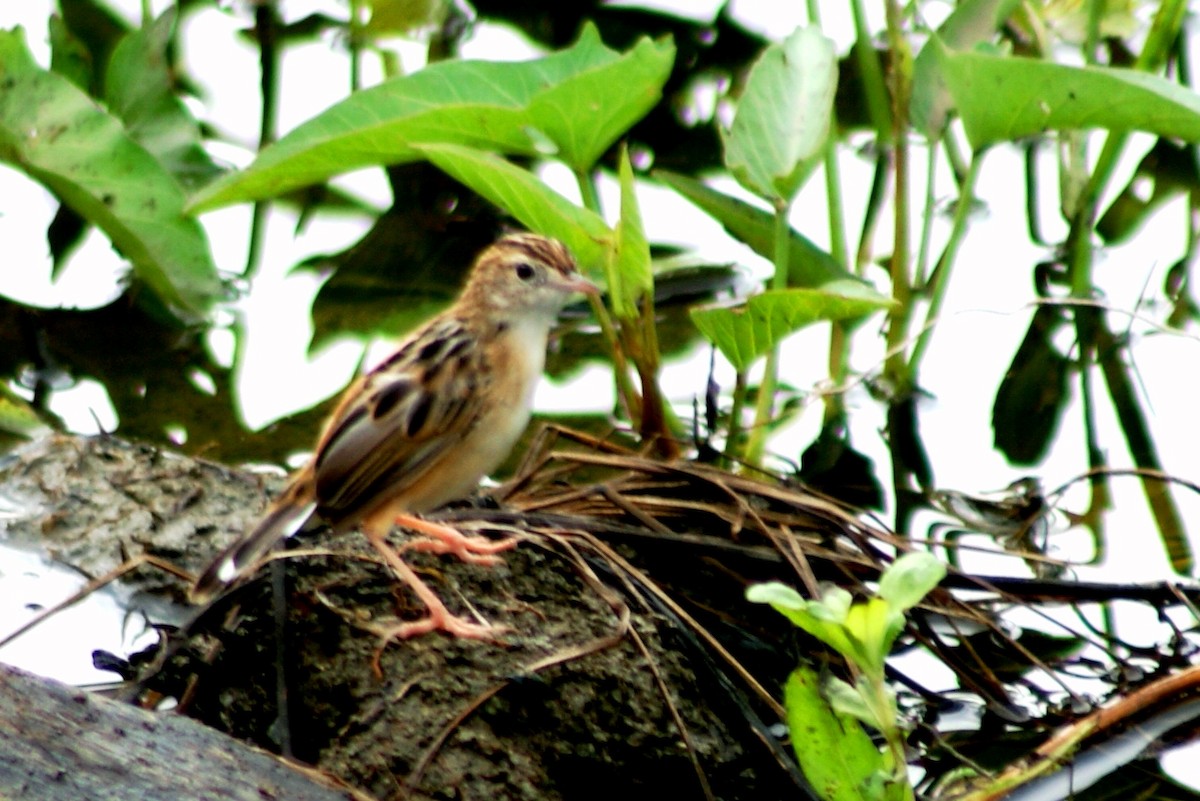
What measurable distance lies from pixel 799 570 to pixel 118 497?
2.05 metres

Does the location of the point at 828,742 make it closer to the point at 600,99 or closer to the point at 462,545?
the point at 462,545

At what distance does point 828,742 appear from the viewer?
10.6ft

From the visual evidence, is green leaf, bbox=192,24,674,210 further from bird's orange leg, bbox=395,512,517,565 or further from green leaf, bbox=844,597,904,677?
green leaf, bbox=844,597,904,677

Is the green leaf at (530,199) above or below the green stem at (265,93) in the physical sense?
below

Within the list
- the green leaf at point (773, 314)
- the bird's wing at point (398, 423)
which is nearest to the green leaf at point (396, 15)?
the bird's wing at point (398, 423)

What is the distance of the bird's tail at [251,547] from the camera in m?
3.87

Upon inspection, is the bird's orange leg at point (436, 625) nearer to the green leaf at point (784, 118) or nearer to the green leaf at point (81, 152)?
the green leaf at point (784, 118)

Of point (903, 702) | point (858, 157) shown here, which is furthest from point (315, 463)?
point (858, 157)

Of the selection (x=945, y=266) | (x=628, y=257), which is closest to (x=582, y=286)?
(x=628, y=257)

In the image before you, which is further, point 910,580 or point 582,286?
point 582,286

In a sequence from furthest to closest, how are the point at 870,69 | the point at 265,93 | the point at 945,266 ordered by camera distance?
the point at 265,93
the point at 870,69
the point at 945,266

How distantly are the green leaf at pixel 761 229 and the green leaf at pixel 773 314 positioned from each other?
754mm

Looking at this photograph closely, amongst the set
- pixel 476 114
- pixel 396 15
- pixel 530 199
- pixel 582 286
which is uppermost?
pixel 396 15

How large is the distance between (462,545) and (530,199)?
109 centimetres
